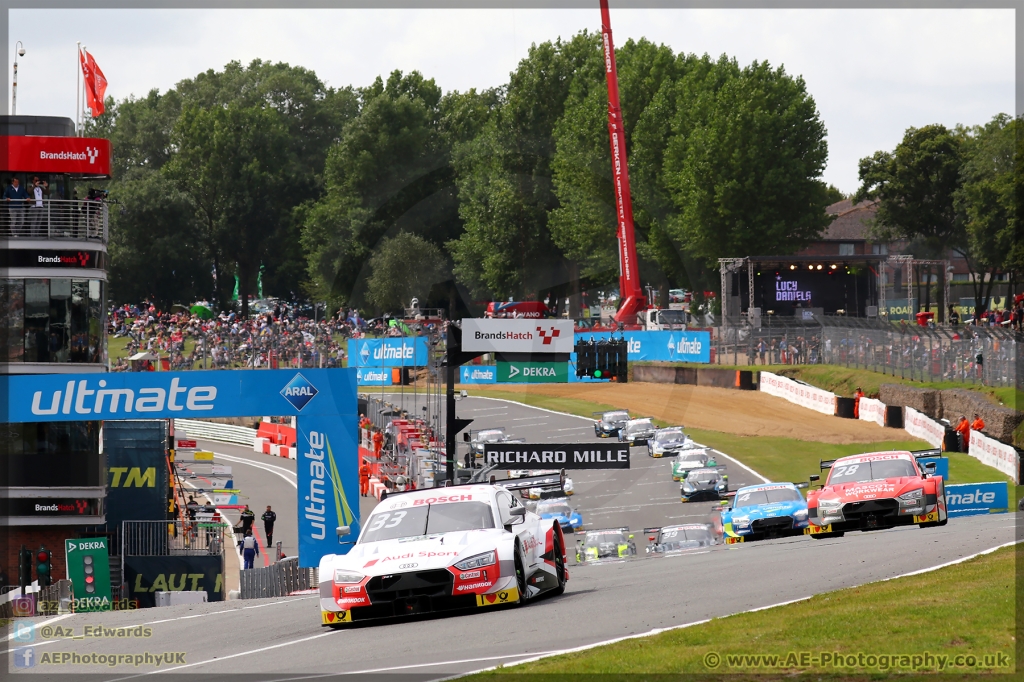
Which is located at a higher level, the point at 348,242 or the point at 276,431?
the point at 348,242

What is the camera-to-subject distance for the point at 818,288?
58.4 meters

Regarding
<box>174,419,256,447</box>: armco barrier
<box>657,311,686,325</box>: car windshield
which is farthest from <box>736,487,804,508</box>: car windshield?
<box>174,419,256,447</box>: armco barrier

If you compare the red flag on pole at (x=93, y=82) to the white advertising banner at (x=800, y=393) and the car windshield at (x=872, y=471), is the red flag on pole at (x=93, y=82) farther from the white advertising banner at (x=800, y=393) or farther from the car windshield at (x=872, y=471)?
the white advertising banner at (x=800, y=393)

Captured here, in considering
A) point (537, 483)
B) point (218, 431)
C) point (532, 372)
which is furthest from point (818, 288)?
point (537, 483)

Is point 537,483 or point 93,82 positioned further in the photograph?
point 93,82

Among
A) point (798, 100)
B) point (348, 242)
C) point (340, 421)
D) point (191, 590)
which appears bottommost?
point (191, 590)

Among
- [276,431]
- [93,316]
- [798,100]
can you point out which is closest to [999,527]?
[93,316]

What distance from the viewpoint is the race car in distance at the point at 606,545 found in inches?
1112

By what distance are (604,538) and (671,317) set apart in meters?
35.4

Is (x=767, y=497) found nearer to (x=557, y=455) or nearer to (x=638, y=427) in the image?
(x=557, y=455)

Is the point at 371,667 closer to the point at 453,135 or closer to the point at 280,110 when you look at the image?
the point at 453,135

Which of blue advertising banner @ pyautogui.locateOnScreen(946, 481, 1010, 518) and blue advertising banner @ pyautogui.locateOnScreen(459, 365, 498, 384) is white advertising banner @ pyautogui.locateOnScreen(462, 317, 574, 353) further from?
blue advertising banner @ pyautogui.locateOnScreen(459, 365, 498, 384)

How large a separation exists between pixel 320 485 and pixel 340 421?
1366 millimetres

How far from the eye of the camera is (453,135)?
Result: 3920 inches
